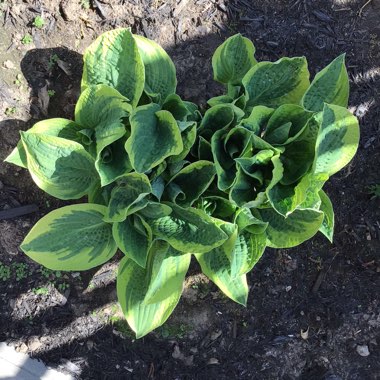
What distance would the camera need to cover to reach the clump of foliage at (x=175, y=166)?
Result: 1336mm

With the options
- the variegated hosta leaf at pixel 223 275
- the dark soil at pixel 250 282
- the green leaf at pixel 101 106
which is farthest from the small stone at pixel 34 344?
the green leaf at pixel 101 106

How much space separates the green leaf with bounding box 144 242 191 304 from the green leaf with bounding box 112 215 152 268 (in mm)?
35

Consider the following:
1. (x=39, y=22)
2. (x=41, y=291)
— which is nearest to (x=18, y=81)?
(x=39, y=22)

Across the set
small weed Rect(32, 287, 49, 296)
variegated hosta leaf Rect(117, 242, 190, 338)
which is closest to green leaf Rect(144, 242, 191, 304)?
variegated hosta leaf Rect(117, 242, 190, 338)

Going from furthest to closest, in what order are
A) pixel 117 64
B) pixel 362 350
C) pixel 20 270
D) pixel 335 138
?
1. pixel 362 350
2. pixel 20 270
3. pixel 117 64
4. pixel 335 138

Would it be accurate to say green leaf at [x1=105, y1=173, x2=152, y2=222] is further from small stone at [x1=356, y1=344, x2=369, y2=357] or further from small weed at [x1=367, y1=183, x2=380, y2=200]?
small stone at [x1=356, y1=344, x2=369, y2=357]

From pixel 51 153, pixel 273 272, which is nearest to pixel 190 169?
pixel 51 153

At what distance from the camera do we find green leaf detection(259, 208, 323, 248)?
4.45 ft

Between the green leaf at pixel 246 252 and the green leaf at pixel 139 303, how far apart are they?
21 centimetres

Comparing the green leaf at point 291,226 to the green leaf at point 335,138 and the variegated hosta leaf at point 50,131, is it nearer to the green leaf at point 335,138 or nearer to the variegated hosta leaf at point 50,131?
the green leaf at point 335,138

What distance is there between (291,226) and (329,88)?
41 centimetres

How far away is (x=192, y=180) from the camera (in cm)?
144

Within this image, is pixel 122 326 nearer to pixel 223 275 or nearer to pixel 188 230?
pixel 223 275

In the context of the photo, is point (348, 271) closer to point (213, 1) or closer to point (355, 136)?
point (355, 136)
